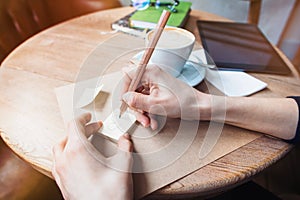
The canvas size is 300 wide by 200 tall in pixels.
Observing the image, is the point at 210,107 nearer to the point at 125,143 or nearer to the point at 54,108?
the point at 125,143

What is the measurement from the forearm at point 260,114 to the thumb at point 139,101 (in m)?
0.13

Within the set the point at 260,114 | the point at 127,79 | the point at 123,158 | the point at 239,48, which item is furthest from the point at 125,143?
the point at 239,48

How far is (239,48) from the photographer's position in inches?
34.3

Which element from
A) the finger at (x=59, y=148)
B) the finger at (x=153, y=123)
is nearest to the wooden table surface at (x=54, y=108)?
the finger at (x=59, y=148)

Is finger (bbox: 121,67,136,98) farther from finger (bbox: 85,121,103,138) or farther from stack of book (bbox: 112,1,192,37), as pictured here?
stack of book (bbox: 112,1,192,37)

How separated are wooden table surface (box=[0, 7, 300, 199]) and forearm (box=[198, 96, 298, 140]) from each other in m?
0.03

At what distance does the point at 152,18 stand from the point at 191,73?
0.36 m

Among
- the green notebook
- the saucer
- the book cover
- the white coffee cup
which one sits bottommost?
the saucer

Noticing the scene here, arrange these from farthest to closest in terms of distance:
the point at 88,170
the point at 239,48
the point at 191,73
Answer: the point at 239,48 < the point at 191,73 < the point at 88,170

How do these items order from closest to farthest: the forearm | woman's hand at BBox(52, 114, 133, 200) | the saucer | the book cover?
1. woman's hand at BBox(52, 114, 133, 200)
2. the forearm
3. the saucer
4. the book cover

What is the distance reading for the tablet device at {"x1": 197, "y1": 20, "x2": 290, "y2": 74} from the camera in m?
0.77

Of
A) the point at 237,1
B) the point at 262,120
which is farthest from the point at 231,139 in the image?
the point at 237,1

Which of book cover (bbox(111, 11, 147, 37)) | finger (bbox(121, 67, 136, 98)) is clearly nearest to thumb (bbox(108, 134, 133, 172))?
finger (bbox(121, 67, 136, 98))

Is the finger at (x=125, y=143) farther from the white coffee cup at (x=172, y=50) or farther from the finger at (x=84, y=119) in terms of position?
the white coffee cup at (x=172, y=50)
